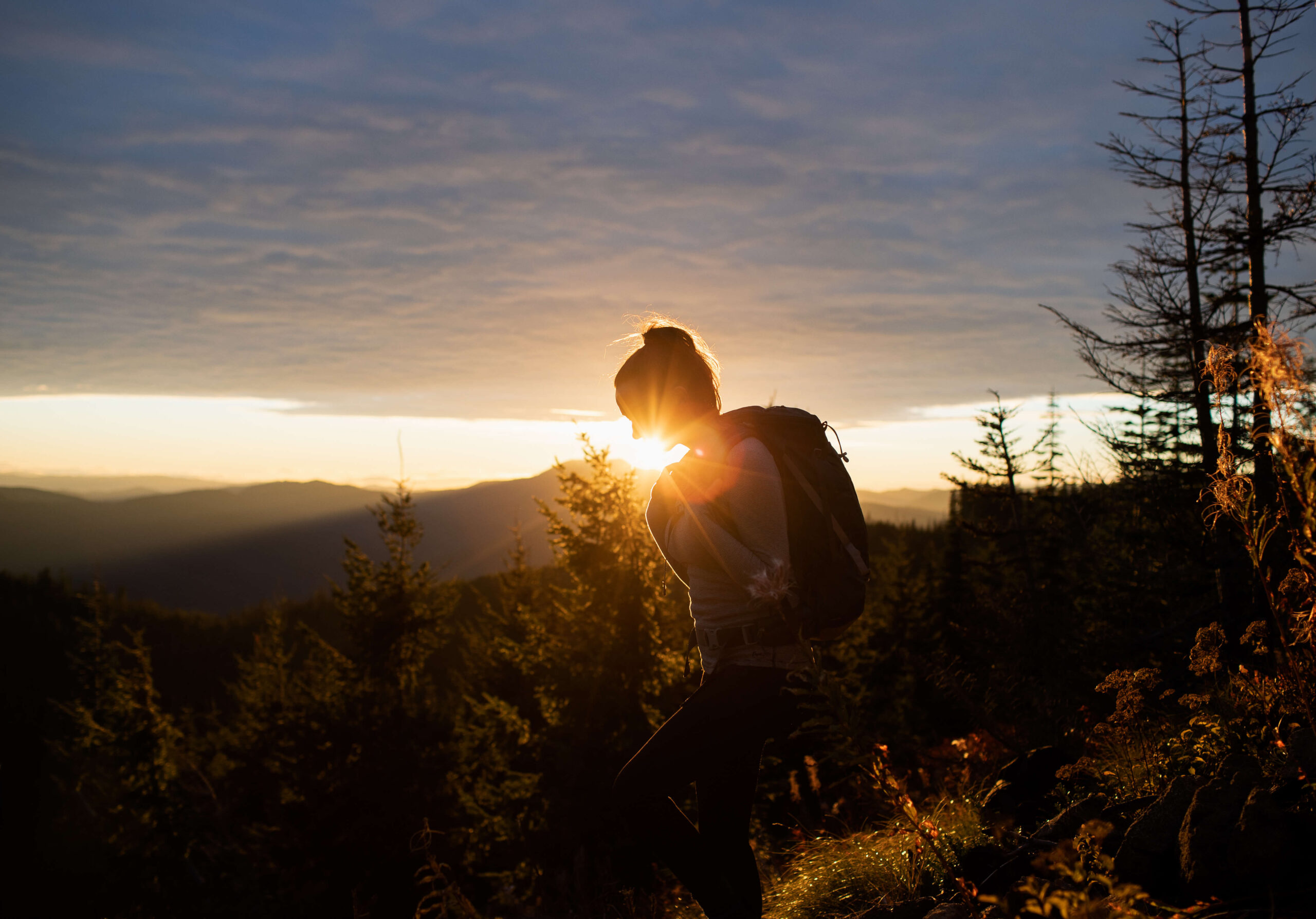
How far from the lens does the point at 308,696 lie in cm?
1817

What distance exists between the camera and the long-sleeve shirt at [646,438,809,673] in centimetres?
246

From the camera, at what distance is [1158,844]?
8.08 ft

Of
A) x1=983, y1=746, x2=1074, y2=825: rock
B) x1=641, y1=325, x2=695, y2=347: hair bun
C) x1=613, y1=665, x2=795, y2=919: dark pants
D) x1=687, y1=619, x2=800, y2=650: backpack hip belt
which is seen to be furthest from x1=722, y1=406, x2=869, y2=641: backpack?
x1=983, y1=746, x2=1074, y2=825: rock

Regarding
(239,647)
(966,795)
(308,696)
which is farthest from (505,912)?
(239,647)

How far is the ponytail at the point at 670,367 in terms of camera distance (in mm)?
2838

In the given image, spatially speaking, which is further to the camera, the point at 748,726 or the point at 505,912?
the point at 505,912

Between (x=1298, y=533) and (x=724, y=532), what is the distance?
212 cm

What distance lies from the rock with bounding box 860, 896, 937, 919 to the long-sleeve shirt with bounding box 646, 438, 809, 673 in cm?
134

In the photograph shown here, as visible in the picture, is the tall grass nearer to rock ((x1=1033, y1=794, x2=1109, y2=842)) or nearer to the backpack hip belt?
rock ((x1=1033, y1=794, x2=1109, y2=842))

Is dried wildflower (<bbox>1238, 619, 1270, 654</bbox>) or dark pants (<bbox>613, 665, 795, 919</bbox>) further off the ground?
dried wildflower (<bbox>1238, 619, 1270, 654</bbox>)

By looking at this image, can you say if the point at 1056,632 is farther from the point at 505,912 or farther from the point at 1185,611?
the point at 505,912

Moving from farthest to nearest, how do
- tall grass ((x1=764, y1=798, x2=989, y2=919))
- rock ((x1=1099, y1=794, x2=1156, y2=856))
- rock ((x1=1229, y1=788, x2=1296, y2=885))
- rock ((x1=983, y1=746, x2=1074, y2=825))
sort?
rock ((x1=983, y1=746, x2=1074, y2=825)), tall grass ((x1=764, y1=798, x2=989, y2=919)), rock ((x1=1099, y1=794, x2=1156, y2=856)), rock ((x1=1229, y1=788, x2=1296, y2=885))

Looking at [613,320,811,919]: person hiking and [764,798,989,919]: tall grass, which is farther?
[764,798,989,919]: tall grass

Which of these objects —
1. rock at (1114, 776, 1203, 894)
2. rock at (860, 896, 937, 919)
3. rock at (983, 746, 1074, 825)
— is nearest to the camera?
rock at (1114, 776, 1203, 894)
